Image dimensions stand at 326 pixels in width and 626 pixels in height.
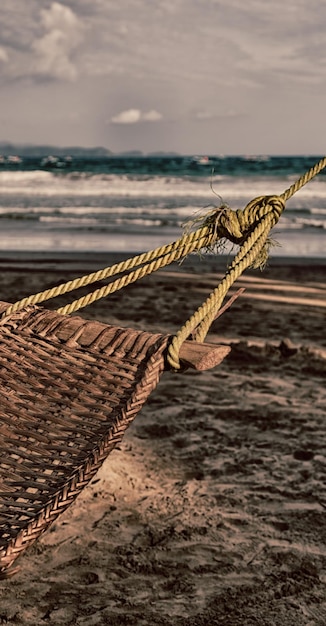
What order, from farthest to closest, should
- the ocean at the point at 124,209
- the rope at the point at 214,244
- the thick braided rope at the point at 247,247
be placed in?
1. the ocean at the point at 124,209
2. the rope at the point at 214,244
3. the thick braided rope at the point at 247,247

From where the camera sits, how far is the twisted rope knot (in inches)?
71.8

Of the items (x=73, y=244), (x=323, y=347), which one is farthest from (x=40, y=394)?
(x=73, y=244)

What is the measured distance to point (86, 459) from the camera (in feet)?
5.28

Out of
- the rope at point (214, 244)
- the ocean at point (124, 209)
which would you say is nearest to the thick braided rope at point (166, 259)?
the rope at point (214, 244)

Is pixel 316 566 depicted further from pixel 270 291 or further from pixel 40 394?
pixel 270 291

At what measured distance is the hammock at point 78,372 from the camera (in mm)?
1587

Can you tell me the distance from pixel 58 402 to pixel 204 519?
103 centimetres

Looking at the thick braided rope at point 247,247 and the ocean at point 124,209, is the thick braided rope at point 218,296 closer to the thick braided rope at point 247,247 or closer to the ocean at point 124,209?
the thick braided rope at point 247,247

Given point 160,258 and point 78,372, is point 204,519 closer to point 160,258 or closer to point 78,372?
point 78,372

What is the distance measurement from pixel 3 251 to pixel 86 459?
8.60 m

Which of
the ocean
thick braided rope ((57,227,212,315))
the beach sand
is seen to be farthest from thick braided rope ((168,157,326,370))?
the ocean

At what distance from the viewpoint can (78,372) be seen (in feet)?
6.14

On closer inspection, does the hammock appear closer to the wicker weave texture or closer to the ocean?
the wicker weave texture

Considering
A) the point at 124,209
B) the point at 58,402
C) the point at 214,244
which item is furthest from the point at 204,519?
the point at 124,209
